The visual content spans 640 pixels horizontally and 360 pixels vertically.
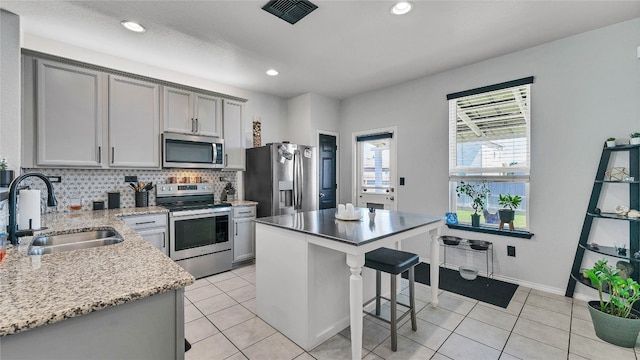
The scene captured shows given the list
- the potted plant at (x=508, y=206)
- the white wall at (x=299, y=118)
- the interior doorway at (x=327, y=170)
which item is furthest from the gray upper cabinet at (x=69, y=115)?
the potted plant at (x=508, y=206)

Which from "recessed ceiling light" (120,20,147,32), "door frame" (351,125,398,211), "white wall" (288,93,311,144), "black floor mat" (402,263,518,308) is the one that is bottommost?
"black floor mat" (402,263,518,308)

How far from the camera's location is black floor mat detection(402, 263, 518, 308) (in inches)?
114

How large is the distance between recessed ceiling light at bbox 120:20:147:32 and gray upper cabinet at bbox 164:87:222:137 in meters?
0.82

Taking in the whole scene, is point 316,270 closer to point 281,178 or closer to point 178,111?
point 281,178

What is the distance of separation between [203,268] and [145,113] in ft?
6.63

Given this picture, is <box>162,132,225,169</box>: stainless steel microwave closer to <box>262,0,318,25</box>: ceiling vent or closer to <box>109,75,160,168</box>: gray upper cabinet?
<box>109,75,160,168</box>: gray upper cabinet

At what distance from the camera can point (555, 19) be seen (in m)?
2.59

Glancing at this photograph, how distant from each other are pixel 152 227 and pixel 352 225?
7.70ft

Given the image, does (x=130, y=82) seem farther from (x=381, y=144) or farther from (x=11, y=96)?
(x=381, y=144)

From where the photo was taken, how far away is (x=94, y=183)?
327 centimetres

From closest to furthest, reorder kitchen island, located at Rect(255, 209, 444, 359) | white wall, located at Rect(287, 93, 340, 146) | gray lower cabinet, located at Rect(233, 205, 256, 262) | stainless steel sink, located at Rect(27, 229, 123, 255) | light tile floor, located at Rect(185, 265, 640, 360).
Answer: stainless steel sink, located at Rect(27, 229, 123, 255)
kitchen island, located at Rect(255, 209, 444, 359)
light tile floor, located at Rect(185, 265, 640, 360)
gray lower cabinet, located at Rect(233, 205, 256, 262)
white wall, located at Rect(287, 93, 340, 146)

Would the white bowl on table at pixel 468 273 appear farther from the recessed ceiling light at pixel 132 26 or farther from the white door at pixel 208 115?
the recessed ceiling light at pixel 132 26

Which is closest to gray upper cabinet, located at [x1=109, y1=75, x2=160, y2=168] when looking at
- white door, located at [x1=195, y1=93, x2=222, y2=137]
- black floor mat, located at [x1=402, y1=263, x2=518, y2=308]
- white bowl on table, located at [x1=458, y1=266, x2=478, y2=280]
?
white door, located at [x1=195, y1=93, x2=222, y2=137]

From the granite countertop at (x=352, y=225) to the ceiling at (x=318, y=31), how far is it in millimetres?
1830
